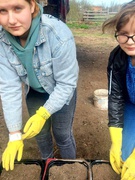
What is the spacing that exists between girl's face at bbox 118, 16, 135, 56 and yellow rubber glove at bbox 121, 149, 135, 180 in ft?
1.58

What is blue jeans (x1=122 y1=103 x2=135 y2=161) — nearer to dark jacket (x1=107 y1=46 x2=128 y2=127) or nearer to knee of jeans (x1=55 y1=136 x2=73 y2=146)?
dark jacket (x1=107 y1=46 x2=128 y2=127)

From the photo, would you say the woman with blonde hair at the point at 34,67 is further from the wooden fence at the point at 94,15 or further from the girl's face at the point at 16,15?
the wooden fence at the point at 94,15

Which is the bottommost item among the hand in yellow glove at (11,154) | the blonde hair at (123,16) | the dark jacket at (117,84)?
the hand in yellow glove at (11,154)

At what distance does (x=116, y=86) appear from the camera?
1.28 metres

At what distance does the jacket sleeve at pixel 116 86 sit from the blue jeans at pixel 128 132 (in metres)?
0.04

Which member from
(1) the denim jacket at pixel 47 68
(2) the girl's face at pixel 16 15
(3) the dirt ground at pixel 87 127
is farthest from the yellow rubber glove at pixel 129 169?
(2) the girl's face at pixel 16 15

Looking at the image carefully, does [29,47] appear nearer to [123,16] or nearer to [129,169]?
[123,16]

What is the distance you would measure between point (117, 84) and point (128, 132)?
0.88ft

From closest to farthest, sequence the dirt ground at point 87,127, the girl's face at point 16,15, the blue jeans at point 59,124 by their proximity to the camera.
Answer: the girl's face at point 16,15 < the blue jeans at point 59,124 < the dirt ground at point 87,127

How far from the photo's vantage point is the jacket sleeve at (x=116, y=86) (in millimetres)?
1203

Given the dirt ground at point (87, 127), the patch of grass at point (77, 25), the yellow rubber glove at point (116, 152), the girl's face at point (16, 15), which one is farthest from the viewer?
the patch of grass at point (77, 25)

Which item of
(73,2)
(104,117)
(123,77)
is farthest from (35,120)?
(73,2)

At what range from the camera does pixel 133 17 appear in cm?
101

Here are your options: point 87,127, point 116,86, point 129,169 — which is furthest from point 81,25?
point 129,169
